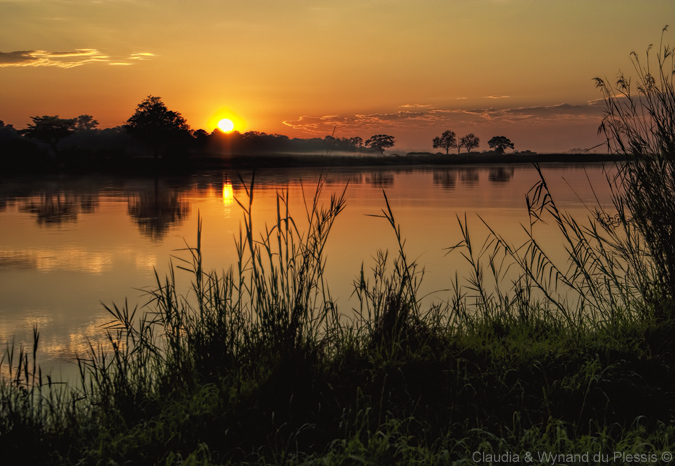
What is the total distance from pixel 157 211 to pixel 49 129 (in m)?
50.4

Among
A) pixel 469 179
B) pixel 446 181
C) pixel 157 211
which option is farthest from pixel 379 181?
pixel 157 211

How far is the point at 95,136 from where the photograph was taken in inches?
4611

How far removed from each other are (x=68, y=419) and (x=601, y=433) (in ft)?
8.92

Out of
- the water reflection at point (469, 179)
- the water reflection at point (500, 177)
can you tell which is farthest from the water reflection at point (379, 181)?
the water reflection at point (500, 177)

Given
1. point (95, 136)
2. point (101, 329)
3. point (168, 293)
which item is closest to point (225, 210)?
point (101, 329)

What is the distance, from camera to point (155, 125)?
54781 mm

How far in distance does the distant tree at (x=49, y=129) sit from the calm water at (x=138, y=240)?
41.8m

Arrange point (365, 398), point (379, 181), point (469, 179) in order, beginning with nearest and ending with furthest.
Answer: point (365, 398)
point (379, 181)
point (469, 179)

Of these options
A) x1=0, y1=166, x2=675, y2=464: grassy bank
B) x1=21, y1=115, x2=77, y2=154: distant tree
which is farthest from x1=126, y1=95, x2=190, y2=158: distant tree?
x1=0, y1=166, x2=675, y2=464: grassy bank

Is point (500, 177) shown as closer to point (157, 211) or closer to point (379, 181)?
point (379, 181)

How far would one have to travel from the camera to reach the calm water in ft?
22.3

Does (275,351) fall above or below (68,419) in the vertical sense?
above

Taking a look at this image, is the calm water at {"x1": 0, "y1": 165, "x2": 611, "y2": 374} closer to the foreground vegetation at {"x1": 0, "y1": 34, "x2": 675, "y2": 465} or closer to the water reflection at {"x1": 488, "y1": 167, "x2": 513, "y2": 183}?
the foreground vegetation at {"x1": 0, "y1": 34, "x2": 675, "y2": 465}

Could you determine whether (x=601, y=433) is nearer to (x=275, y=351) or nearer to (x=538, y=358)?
(x=538, y=358)
